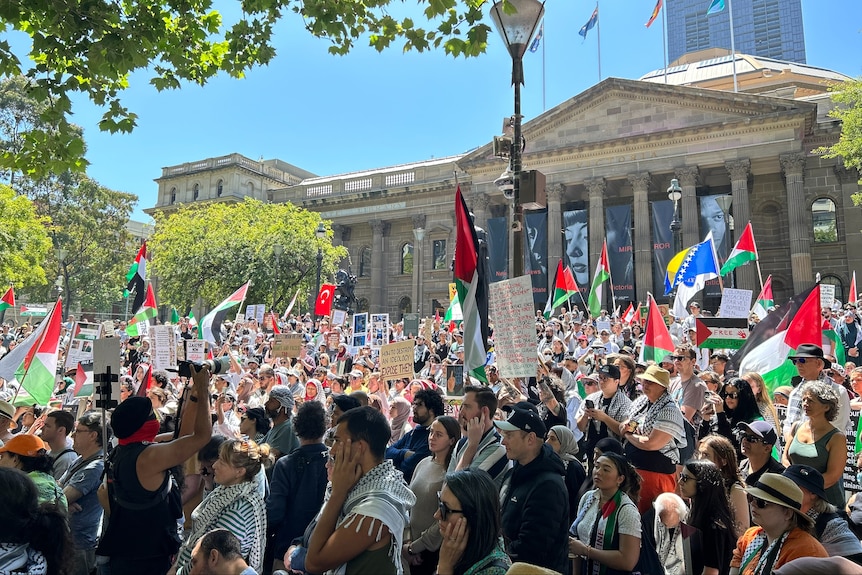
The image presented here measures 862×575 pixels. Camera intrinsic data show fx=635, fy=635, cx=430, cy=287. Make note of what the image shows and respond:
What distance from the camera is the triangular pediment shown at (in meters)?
32.7

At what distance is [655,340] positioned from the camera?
34.7 feet

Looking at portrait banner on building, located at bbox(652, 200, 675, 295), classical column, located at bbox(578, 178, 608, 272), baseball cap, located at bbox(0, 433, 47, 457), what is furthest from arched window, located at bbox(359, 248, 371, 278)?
baseball cap, located at bbox(0, 433, 47, 457)

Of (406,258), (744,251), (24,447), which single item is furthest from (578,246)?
(24,447)

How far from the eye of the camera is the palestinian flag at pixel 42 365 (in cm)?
894

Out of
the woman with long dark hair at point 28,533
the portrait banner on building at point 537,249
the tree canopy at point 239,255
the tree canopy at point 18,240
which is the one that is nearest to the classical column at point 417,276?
the tree canopy at point 239,255

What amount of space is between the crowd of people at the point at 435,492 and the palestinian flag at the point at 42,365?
341 centimetres

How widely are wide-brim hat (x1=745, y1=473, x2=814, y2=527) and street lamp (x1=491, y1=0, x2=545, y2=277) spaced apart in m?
4.27

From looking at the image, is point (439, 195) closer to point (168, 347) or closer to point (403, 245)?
point (403, 245)

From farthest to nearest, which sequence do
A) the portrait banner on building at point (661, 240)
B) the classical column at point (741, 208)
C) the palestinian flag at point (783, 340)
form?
the portrait banner on building at point (661, 240)
the classical column at point (741, 208)
the palestinian flag at point (783, 340)

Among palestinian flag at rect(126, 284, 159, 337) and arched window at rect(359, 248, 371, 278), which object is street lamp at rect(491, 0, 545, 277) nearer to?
palestinian flag at rect(126, 284, 159, 337)

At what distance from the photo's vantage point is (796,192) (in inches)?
1239

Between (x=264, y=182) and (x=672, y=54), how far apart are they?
137929mm

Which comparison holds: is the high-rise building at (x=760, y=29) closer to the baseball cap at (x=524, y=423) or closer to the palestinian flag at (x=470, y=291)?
the palestinian flag at (x=470, y=291)

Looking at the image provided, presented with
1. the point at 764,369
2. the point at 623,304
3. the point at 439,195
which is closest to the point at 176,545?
the point at 764,369
